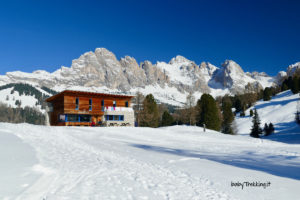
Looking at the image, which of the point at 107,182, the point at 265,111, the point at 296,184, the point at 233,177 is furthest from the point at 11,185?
the point at 265,111

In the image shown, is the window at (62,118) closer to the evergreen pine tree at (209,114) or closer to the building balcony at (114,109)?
the building balcony at (114,109)

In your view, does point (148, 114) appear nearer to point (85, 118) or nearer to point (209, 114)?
point (209, 114)

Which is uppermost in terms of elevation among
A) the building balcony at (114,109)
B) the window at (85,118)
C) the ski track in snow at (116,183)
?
the building balcony at (114,109)

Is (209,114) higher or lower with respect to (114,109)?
lower

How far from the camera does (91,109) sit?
38.2 metres

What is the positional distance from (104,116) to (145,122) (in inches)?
748

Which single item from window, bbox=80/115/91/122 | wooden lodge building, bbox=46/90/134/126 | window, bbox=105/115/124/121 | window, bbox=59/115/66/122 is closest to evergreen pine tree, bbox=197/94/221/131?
wooden lodge building, bbox=46/90/134/126

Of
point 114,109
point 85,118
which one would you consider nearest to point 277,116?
point 114,109

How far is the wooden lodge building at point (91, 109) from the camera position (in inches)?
1426

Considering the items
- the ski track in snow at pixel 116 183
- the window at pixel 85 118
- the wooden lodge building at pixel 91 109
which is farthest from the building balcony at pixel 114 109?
the ski track in snow at pixel 116 183

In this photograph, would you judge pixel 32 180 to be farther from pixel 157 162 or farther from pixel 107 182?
pixel 157 162

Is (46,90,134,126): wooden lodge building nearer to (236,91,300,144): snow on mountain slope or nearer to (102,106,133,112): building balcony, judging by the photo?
(102,106,133,112): building balcony

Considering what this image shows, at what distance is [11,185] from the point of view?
5.64 meters

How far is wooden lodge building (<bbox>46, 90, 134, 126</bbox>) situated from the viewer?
36219mm
